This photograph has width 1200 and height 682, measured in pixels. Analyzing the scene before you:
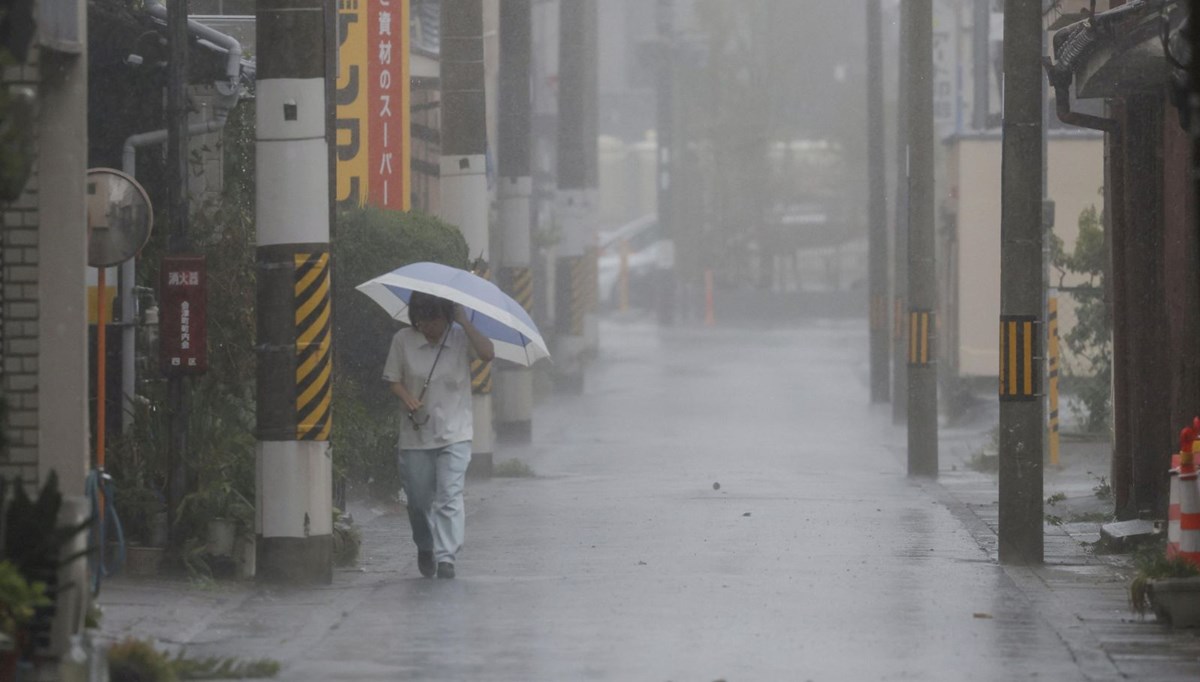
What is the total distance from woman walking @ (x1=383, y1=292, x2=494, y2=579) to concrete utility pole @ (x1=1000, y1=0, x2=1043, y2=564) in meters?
3.35

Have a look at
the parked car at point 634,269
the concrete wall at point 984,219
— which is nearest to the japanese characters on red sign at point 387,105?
the concrete wall at point 984,219

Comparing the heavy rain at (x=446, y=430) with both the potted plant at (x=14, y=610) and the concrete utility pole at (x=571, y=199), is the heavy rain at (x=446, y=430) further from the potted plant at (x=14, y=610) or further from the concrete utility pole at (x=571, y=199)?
the concrete utility pole at (x=571, y=199)

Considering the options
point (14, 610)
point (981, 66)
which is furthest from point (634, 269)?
point (14, 610)

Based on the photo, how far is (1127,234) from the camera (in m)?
15.4

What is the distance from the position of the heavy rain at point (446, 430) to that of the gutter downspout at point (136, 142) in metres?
0.03

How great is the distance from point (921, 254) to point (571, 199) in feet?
41.5

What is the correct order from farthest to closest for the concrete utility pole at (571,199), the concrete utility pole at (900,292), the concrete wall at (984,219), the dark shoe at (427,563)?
the concrete utility pole at (571,199) → the concrete wall at (984,219) → the concrete utility pole at (900,292) → the dark shoe at (427,563)

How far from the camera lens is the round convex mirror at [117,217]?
11648mm

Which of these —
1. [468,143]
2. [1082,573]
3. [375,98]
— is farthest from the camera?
[468,143]

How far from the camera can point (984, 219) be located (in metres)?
32.3

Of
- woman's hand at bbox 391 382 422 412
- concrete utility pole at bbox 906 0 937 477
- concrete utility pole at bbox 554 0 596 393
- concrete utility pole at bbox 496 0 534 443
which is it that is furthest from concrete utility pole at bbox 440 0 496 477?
concrete utility pole at bbox 554 0 596 393

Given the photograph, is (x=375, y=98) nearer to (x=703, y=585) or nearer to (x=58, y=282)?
(x=703, y=585)

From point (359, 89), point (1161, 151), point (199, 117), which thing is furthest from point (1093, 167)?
point (199, 117)

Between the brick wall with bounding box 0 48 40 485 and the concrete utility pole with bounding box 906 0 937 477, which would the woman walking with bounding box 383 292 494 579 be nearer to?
the brick wall with bounding box 0 48 40 485
